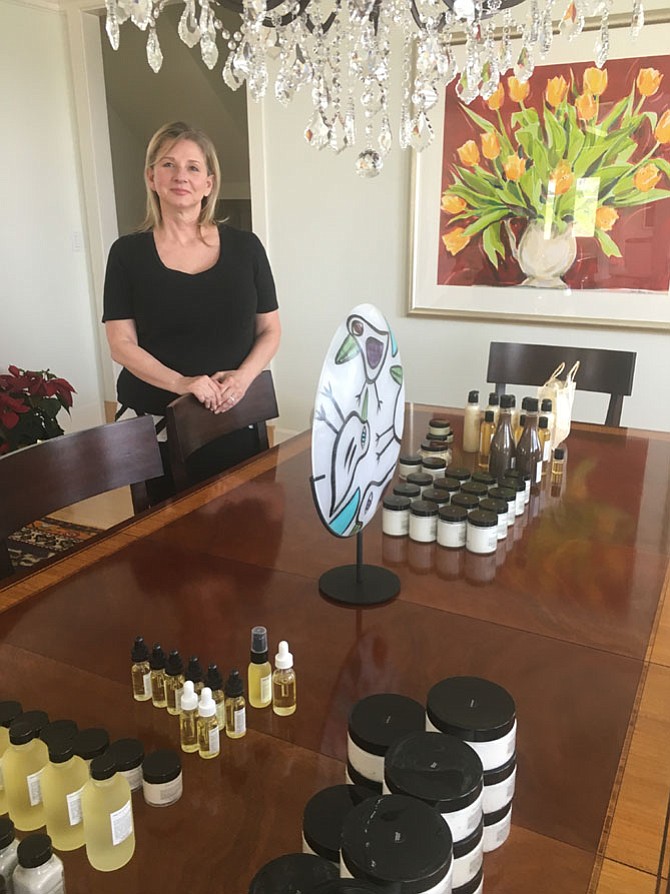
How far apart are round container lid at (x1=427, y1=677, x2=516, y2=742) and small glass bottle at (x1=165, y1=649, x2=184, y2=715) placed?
1.07 feet

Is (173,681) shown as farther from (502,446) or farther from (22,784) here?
(502,446)

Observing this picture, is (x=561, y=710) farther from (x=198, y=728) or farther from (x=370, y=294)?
(x=370, y=294)

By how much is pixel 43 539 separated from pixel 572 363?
6.88 ft

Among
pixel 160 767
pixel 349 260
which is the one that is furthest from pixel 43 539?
pixel 160 767

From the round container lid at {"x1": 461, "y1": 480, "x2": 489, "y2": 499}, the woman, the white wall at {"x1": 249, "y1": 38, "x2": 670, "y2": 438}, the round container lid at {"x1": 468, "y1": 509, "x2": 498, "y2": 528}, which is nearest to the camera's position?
the round container lid at {"x1": 468, "y1": 509, "x2": 498, "y2": 528}

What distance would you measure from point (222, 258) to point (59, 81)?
2.67 metres

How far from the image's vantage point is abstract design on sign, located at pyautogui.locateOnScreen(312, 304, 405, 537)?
977 mm

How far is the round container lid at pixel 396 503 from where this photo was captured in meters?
1.35

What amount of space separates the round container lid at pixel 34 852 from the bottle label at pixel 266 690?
0.32 m

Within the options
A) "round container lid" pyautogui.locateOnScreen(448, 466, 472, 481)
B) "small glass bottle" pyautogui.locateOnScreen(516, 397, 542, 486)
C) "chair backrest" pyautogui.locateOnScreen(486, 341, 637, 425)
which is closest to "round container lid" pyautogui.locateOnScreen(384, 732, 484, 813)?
"round container lid" pyautogui.locateOnScreen(448, 466, 472, 481)

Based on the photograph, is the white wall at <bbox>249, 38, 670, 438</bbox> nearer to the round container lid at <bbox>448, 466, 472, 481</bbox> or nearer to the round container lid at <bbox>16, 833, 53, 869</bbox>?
the round container lid at <bbox>448, 466, 472, 481</bbox>

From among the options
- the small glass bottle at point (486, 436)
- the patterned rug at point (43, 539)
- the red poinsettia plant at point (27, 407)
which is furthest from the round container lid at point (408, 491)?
the red poinsettia plant at point (27, 407)

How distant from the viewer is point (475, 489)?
141 centimetres

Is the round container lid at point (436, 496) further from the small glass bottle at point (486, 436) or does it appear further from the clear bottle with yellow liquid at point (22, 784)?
the clear bottle with yellow liquid at point (22, 784)
